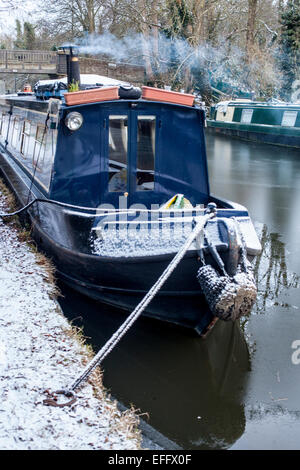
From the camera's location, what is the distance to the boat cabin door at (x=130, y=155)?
6.19 m

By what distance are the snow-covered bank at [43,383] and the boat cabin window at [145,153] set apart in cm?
180

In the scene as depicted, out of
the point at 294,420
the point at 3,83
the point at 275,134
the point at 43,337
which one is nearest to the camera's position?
the point at 294,420

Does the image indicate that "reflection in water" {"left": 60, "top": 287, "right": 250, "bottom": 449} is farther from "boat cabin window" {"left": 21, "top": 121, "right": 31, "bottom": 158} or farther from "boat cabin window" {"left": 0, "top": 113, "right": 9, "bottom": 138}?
"boat cabin window" {"left": 0, "top": 113, "right": 9, "bottom": 138}

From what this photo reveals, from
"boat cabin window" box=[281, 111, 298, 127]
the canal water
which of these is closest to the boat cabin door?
the canal water

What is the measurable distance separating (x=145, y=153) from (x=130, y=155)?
219 millimetres

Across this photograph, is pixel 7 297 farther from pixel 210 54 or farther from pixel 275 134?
pixel 210 54

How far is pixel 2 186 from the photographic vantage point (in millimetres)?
11125

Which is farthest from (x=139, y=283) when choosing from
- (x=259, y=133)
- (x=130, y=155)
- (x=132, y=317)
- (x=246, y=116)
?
(x=246, y=116)

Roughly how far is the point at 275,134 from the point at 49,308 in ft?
60.7

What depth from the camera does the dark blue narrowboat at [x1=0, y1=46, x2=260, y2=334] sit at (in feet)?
17.2

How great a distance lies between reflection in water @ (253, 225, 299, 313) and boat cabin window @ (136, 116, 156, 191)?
2.04 meters

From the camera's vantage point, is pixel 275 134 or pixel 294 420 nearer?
pixel 294 420

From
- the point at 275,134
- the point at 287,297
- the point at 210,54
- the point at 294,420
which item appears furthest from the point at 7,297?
the point at 210,54

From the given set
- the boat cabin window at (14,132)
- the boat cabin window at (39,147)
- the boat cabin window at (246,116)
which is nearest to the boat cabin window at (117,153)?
the boat cabin window at (39,147)
